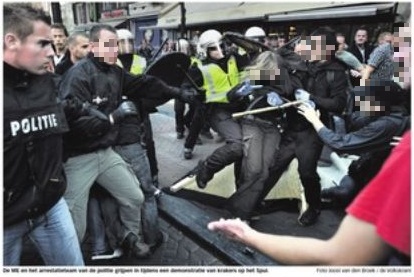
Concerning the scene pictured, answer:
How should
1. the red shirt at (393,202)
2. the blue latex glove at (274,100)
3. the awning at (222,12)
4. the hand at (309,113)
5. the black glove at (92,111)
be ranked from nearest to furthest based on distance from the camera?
the red shirt at (393,202) < the black glove at (92,111) < the hand at (309,113) < the blue latex glove at (274,100) < the awning at (222,12)

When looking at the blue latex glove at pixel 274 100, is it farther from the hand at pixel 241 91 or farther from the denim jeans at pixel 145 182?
the denim jeans at pixel 145 182

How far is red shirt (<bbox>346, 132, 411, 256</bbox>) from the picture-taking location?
2.08 ft

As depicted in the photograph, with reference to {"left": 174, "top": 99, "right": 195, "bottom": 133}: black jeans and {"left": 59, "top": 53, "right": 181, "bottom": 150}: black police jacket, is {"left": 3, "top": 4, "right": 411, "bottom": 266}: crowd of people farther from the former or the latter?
{"left": 174, "top": 99, "right": 195, "bottom": 133}: black jeans

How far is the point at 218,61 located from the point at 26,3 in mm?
1591

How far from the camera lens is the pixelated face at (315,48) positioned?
2.14 meters

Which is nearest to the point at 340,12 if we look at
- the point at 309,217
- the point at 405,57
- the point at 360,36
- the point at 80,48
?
the point at 360,36

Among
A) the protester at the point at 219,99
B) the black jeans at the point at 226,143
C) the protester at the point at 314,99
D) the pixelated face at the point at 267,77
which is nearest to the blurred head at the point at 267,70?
the pixelated face at the point at 267,77

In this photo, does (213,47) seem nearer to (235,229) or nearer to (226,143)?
(226,143)

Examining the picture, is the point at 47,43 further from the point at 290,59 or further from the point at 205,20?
the point at 205,20

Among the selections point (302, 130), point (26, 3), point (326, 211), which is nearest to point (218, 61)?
point (302, 130)

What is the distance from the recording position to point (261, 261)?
1958 mm

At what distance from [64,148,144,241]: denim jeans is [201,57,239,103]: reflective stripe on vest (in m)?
0.93

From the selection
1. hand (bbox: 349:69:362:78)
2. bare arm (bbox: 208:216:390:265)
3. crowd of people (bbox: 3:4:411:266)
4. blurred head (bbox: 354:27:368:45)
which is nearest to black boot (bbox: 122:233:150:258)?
crowd of people (bbox: 3:4:411:266)

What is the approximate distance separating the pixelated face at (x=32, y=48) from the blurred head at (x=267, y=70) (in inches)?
44.9
